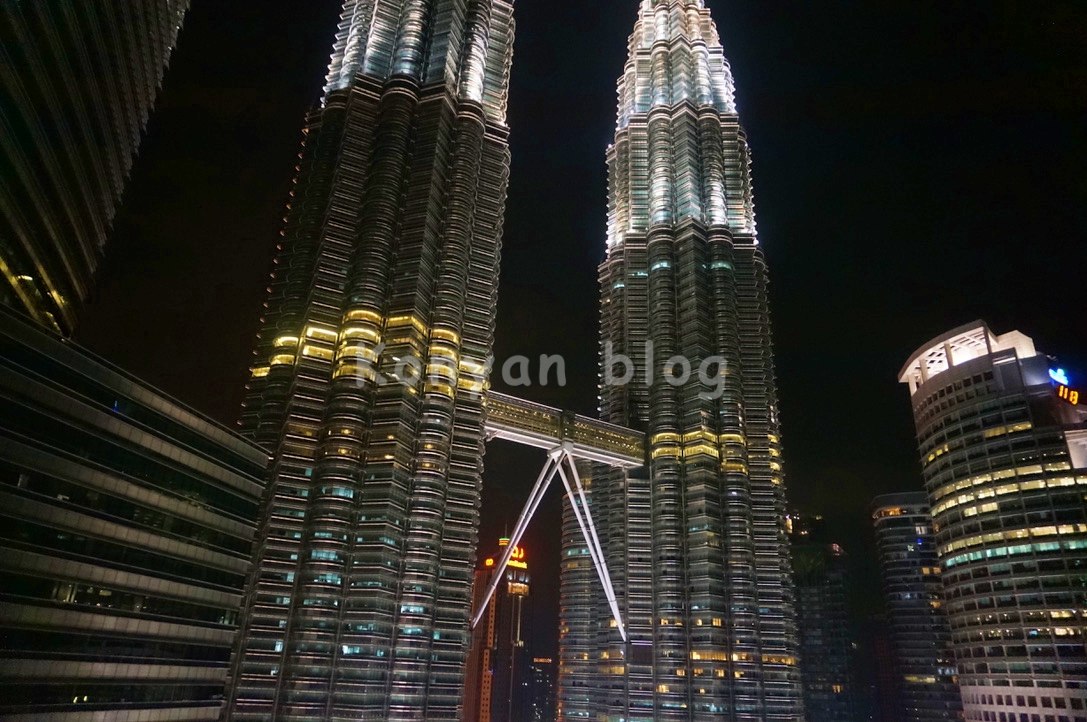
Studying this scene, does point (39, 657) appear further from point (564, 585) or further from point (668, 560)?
point (564, 585)

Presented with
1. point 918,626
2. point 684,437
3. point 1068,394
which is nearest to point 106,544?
point 684,437

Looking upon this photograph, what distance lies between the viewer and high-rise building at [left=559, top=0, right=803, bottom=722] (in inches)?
4825

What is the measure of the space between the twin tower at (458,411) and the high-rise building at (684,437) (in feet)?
1.49

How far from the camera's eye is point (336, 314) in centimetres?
10988

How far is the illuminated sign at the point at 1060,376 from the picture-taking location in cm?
14662

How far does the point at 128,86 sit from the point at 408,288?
42747mm

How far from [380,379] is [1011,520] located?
113 m

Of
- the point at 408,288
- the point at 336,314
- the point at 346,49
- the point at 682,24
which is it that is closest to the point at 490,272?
the point at 408,288

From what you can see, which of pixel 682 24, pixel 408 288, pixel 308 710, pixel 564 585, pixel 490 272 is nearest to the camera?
pixel 308 710

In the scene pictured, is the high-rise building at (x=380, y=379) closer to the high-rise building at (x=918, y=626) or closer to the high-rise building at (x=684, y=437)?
the high-rise building at (x=684, y=437)

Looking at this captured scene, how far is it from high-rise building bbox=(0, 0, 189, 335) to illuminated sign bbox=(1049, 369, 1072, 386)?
526 ft

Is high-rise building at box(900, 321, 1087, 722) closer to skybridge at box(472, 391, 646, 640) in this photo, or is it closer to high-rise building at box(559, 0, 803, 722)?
high-rise building at box(559, 0, 803, 722)

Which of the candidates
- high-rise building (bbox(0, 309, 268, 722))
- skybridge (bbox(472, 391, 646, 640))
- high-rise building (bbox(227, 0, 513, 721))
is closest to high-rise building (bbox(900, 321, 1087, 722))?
skybridge (bbox(472, 391, 646, 640))

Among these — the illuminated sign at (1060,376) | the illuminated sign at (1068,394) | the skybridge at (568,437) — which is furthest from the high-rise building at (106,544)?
the illuminated sign at (1068,394)
